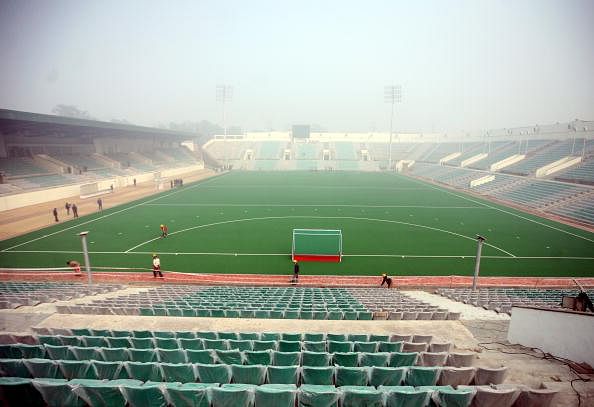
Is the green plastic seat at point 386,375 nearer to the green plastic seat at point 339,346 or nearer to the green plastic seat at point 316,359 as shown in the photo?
the green plastic seat at point 316,359

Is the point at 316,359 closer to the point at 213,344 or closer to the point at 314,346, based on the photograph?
the point at 314,346

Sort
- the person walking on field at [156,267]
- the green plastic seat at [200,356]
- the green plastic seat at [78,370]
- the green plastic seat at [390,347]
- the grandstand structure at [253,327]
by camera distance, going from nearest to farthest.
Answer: the grandstand structure at [253,327], the green plastic seat at [78,370], the green plastic seat at [200,356], the green plastic seat at [390,347], the person walking on field at [156,267]

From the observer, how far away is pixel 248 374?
5484 millimetres

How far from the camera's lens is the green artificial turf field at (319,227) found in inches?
822

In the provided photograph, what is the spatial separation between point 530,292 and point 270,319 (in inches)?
515

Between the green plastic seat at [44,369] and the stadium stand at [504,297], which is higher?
the green plastic seat at [44,369]

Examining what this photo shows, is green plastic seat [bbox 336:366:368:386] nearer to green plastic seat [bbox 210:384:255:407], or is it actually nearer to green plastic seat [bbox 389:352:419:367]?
green plastic seat [bbox 389:352:419:367]

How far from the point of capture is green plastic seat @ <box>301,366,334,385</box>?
217 inches

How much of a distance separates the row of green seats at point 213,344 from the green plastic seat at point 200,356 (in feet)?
2.27

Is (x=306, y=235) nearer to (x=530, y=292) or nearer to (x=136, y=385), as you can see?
(x=530, y=292)

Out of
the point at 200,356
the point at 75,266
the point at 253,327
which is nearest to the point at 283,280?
the point at 253,327

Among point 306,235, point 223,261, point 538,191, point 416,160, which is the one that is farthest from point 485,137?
point 223,261

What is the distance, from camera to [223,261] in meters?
21.5

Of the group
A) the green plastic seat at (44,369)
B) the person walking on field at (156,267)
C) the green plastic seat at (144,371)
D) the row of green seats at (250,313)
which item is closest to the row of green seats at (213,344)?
the green plastic seat at (144,371)
